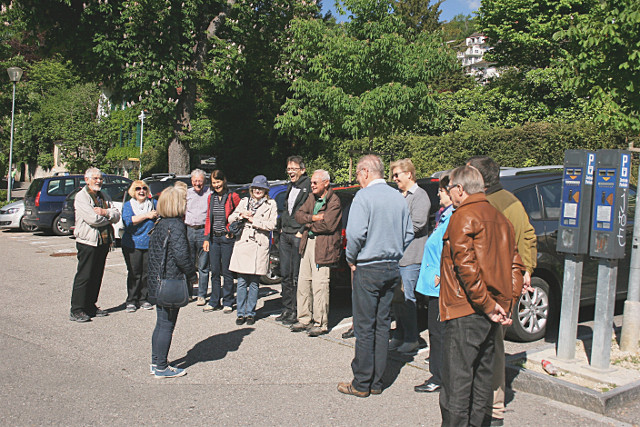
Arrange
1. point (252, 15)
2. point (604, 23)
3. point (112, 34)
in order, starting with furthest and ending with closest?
point (252, 15) < point (112, 34) < point (604, 23)

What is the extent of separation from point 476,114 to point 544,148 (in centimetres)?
1083

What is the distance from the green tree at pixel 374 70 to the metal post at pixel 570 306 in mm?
9393

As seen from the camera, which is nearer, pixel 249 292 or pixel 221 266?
pixel 249 292

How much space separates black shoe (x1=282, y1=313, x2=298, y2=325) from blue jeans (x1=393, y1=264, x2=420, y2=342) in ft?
5.57

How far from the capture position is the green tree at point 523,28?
88.3 ft

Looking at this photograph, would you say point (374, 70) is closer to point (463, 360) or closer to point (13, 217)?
point (463, 360)

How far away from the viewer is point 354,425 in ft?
14.9

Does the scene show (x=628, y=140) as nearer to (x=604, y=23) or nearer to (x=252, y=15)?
(x=604, y=23)

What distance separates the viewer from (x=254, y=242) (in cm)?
763

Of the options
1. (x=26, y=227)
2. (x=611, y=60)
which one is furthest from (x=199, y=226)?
(x=26, y=227)

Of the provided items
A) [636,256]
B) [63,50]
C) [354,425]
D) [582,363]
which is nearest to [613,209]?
[636,256]

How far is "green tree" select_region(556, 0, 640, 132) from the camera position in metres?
6.31

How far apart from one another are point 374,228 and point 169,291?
6.44ft

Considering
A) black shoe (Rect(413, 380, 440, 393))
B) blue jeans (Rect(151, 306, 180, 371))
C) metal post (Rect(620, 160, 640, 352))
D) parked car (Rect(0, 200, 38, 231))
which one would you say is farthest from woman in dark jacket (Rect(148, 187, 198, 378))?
parked car (Rect(0, 200, 38, 231))
